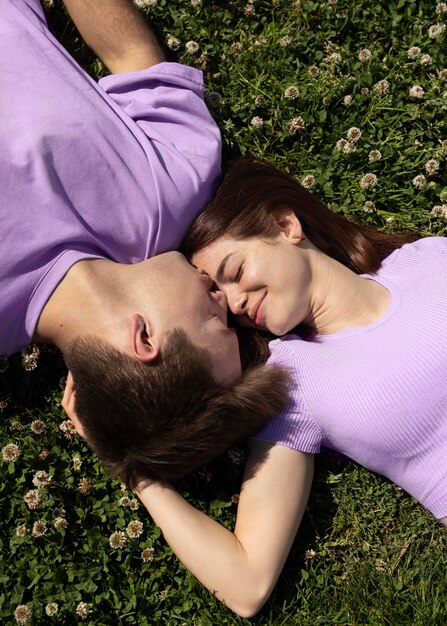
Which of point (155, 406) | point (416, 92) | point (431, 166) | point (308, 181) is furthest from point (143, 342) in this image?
point (416, 92)

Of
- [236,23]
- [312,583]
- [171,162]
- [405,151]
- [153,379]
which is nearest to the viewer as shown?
[153,379]

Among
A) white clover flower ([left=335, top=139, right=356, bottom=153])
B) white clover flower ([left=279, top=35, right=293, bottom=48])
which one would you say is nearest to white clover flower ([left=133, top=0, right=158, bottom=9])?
white clover flower ([left=279, top=35, right=293, bottom=48])

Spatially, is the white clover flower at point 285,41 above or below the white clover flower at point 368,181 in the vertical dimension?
above

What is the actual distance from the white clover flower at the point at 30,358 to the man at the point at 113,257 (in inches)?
17.1

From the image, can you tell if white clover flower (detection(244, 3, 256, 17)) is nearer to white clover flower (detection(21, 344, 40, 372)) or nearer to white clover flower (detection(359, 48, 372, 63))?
white clover flower (detection(359, 48, 372, 63))

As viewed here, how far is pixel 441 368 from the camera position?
306 cm

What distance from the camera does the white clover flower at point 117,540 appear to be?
3488 mm

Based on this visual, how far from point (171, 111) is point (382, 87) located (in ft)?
4.31

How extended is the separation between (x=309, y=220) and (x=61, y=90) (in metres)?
1.32

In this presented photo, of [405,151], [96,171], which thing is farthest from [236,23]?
[96,171]

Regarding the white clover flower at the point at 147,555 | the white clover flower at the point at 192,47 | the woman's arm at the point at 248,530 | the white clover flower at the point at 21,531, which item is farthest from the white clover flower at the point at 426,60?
the white clover flower at the point at 21,531

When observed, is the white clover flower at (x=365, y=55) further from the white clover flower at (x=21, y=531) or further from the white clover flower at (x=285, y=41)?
the white clover flower at (x=21, y=531)

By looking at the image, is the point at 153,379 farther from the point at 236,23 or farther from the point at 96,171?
the point at 236,23

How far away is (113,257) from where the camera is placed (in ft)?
10.6
